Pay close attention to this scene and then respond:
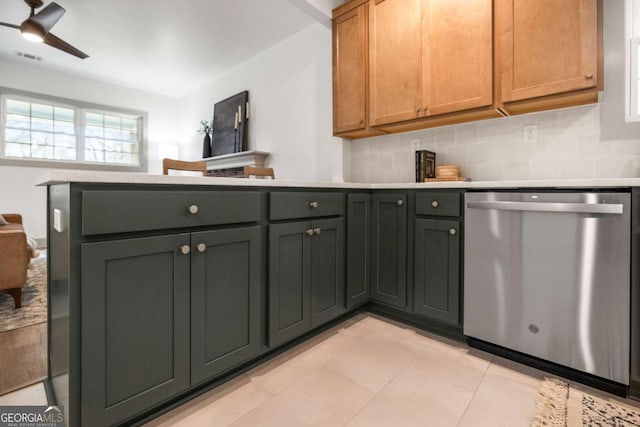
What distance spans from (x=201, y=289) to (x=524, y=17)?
2231 mm

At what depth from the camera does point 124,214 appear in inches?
42.9

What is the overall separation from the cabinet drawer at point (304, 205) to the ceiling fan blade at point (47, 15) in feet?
9.51

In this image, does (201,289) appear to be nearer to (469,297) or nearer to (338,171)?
(469,297)

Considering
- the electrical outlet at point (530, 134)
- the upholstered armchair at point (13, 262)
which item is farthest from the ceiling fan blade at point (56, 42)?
the electrical outlet at point (530, 134)

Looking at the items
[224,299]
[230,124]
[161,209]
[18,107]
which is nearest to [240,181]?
[161,209]

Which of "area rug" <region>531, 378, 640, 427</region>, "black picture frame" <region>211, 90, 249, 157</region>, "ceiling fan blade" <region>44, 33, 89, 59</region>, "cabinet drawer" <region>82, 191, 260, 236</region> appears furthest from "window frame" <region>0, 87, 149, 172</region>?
"area rug" <region>531, 378, 640, 427</region>

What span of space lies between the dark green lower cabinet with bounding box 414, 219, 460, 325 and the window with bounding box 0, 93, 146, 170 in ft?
19.2

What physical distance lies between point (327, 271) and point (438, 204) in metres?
0.80

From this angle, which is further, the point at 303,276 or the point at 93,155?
the point at 93,155

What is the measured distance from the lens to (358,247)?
2.25 m

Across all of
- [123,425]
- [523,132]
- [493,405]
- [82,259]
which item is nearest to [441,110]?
[523,132]

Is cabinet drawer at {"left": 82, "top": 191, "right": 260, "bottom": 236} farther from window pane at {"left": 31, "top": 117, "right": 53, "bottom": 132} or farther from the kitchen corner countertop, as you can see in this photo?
window pane at {"left": 31, "top": 117, "right": 53, "bottom": 132}

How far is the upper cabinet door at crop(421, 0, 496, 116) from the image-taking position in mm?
1930

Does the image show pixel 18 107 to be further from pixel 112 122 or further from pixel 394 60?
pixel 394 60
